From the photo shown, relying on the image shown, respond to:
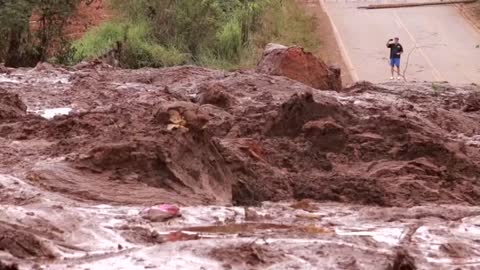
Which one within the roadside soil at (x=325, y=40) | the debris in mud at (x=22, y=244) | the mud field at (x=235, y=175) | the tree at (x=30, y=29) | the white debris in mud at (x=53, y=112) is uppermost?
the debris in mud at (x=22, y=244)

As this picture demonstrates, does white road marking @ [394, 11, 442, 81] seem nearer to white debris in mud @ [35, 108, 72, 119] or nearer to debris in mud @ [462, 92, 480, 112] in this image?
debris in mud @ [462, 92, 480, 112]

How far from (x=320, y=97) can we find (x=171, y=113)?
13.0ft

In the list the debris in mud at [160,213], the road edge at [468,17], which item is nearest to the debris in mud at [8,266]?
the debris in mud at [160,213]

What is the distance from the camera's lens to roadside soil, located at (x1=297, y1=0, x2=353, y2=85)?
86.9 feet

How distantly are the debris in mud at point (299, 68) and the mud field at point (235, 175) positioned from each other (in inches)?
47.8

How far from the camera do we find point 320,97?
1307 centimetres

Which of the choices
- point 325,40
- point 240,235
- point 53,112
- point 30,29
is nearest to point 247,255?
point 240,235

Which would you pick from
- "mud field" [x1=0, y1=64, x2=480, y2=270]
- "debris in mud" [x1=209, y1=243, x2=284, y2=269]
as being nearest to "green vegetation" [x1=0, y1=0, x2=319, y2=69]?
"mud field" [x1=0, y1=64, x2=480, y2=270]

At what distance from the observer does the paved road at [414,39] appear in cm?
2612

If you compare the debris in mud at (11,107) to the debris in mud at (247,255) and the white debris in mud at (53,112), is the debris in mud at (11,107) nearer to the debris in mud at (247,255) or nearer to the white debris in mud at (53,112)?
the white debris in mud at (53,112)

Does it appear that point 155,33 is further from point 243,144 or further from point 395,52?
point 243,144

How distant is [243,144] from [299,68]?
6.21m

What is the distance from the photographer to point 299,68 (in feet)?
54.3

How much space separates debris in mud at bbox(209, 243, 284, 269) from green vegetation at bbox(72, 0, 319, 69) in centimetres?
1825
